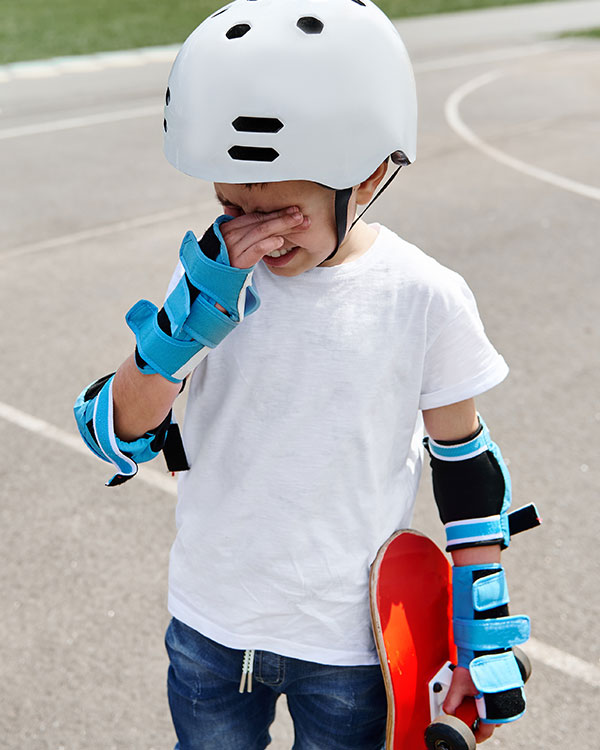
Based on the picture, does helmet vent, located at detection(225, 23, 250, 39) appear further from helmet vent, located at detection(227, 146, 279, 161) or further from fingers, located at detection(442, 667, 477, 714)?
fingers, located at detection(442, 667, 477, 714)

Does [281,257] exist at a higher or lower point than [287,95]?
lower

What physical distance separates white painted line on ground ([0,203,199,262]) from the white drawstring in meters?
6.04

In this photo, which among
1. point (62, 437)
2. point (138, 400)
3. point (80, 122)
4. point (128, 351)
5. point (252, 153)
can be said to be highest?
point (252, 153)

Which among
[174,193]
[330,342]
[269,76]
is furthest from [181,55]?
[174,193]

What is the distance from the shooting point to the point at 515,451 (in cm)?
504

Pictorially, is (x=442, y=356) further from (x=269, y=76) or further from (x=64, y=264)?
(x=64, y=264)

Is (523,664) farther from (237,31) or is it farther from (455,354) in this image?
(237,31)

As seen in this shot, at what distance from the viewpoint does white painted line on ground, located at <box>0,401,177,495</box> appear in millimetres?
4714

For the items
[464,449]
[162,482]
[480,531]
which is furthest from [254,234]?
[162,482]

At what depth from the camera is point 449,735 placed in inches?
75.2

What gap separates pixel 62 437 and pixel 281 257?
3.43m

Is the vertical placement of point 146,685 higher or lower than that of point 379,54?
lower

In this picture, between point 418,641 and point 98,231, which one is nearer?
point 418,641

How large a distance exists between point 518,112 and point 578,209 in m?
4.89
